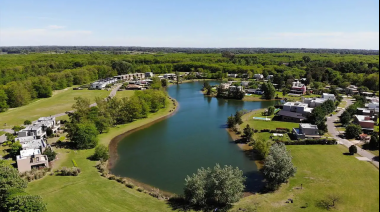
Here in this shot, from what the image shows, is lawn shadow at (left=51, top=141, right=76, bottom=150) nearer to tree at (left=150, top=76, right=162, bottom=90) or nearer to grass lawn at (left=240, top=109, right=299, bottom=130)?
grass lawn at (left=240, top=109, right=299, bottom=130)

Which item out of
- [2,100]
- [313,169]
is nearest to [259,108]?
[313,169]

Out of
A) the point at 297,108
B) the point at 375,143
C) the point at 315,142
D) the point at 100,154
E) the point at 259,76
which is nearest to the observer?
the point at 375,143

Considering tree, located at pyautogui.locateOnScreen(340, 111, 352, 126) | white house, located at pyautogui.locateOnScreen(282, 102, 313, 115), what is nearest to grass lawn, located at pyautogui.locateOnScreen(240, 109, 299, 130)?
white house, located at pyautogui.locateOnScreen(282, 102, 313, 115)

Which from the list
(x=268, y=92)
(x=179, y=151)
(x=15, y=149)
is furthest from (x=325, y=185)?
(x=268, y=92)

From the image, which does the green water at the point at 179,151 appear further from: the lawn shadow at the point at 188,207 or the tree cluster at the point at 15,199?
the tree cluster at the point at 15,199

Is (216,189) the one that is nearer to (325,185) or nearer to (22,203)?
(325,185)

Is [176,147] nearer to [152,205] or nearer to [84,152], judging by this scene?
[84,152]
